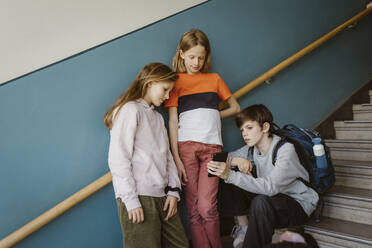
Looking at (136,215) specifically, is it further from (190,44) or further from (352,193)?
(352,193)

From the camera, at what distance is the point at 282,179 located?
1738 millimetres

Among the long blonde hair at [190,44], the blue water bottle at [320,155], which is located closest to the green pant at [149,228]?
the long blonde hair at [190,44]

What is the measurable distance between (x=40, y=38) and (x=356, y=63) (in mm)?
3189

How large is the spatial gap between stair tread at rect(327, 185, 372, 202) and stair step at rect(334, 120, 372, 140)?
71 centimetres

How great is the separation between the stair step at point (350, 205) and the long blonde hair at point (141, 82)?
137 centimetres

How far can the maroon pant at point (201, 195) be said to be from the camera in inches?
69.1

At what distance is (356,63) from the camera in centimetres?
332

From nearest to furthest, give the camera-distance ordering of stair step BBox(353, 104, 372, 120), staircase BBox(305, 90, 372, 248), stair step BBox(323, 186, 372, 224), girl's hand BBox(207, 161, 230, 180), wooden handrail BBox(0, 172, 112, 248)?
wooden handrail BBox(0, 172, 112, 248) < girl's hand BBox(207, 161, 230, 180) < staircase BBox(305, 90, 372, 248) < stair step BBox(323, 186, 372, 224) < stair step BBox(353, 104, 372, 120)

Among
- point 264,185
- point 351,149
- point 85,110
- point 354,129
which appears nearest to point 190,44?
point 85,110

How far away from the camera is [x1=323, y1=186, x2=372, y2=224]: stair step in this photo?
1.90 meters

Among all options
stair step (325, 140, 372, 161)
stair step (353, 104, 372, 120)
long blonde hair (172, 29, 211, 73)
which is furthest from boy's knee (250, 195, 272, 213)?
stair step (353, 104, 372, 120)

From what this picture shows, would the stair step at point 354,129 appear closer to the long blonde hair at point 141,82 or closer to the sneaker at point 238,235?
the sneaker at point 238,235

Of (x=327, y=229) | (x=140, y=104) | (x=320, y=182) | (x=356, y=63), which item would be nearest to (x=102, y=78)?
(x=140, y=104)

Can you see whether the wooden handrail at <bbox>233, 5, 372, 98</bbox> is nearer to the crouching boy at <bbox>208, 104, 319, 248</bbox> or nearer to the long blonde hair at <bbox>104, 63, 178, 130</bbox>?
the crouching boy at <bbox>208, 104, 319, 248</bbox>
